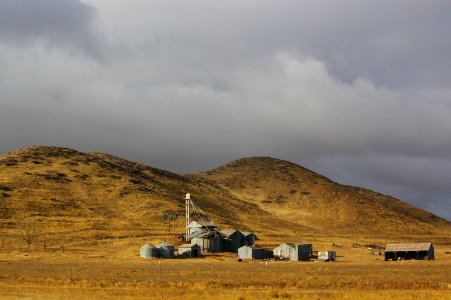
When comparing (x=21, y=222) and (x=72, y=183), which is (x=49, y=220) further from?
(x=72, y=183)

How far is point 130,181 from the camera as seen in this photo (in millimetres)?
173250

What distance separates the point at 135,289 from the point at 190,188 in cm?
15461

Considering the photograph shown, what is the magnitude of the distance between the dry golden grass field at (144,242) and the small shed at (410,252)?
280 cm

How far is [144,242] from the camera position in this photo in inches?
4242

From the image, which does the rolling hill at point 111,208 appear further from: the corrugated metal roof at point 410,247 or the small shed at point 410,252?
the corrugated metal roof at point 410,247

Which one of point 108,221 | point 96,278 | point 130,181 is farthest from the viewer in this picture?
point 130,181

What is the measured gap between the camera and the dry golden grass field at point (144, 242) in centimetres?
4312

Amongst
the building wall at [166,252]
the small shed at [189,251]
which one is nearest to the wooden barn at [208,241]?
the small shed at [189,251]

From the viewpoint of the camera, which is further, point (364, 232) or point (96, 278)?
point (364, 232)

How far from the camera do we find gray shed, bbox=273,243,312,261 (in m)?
94.7

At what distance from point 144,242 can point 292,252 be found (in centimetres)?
2874

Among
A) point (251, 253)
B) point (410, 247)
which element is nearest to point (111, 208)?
point (251, 253)

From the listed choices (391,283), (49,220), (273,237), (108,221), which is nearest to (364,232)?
(273,237)

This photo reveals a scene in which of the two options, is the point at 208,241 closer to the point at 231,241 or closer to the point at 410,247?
the point at 231,241
